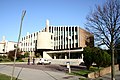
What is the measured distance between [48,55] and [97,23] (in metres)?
59.1

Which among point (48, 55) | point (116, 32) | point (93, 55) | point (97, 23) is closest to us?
point (116, 32)

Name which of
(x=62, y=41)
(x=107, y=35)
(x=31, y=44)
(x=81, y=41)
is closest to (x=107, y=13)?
(x=107, y=35)

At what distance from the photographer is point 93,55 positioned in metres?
34.3

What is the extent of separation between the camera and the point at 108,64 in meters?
34.9

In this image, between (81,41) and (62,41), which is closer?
(81,41)

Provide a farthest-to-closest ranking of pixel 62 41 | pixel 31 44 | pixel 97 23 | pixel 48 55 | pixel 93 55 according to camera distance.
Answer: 1. pixel 31 44
2. pixel 62 41
3. pixel 48 55
4. pixel 93 55
5. pixel 97 23

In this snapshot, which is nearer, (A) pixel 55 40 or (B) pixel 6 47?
(A) pixel 55 40

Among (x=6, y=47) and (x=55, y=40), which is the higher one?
(x=55, y=40)

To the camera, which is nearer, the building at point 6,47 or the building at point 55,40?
the building at point 55,40

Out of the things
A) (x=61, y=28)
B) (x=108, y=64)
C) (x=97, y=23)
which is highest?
(x=61, y=28)

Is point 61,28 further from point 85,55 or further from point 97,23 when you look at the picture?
point 97,23

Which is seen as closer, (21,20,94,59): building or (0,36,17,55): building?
(21,20,94,59): building

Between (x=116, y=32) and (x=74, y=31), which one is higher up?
(x=74, y=31)

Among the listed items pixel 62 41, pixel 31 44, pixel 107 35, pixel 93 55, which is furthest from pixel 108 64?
pixel 31 44
